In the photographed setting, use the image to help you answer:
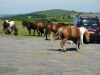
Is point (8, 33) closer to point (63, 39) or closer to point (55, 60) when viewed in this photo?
point (63, 39)

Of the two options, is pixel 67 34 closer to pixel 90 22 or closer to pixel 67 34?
pixel 67 34

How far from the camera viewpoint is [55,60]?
15695 millimetres

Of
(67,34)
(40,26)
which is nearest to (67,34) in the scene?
(67,34)

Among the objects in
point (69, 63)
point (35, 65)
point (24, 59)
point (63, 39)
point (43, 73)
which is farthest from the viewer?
point (63, 39)

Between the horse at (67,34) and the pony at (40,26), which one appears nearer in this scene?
the horse at (67,34)

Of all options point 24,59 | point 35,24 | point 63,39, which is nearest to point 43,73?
point 24,59

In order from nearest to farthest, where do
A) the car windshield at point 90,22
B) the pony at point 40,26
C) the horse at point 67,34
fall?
1. the horse at point 67,34
2. the car windshield at point 90,22
3. the pony at point 40,26

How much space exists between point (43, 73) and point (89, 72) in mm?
1603

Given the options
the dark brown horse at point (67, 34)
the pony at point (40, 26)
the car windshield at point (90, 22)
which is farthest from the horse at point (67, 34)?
the pony at point (40, 26)

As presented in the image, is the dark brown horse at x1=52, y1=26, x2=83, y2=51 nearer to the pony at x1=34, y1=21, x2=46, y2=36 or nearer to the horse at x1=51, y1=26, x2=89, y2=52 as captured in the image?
the horse at x1=51, y1=26, x2=89, y2=52

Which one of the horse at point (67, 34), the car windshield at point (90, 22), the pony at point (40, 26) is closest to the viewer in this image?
the horse at point (67, 34)

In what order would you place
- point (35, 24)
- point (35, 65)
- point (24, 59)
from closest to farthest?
point (35, 65)
point (24, 59)
point (35, 24)

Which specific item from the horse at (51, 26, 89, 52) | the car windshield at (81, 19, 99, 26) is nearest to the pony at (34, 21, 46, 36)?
the car windshield at (81, 19, 99, 26)

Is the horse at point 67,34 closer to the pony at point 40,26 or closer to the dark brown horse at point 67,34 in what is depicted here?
the dark brown horse at point 67,34
